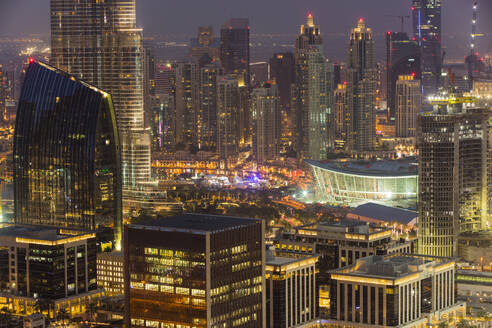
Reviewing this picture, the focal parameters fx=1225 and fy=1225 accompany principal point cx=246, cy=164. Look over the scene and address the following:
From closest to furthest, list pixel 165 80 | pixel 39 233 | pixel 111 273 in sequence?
pixel 39 233, pixel 111 273, pixel 165 80

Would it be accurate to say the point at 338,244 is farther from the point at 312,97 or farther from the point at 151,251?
the point at 312,97

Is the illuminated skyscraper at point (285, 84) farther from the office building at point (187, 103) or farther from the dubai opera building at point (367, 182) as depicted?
the dubai opera building at point (367, 182)

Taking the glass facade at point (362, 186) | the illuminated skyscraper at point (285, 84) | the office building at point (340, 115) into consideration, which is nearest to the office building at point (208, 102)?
the illuminated skyscraper at point (285, 84)

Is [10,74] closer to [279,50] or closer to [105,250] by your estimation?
[105,250]

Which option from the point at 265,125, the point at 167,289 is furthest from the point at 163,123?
the point at 167,289

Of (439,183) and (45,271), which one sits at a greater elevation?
(439,183)
